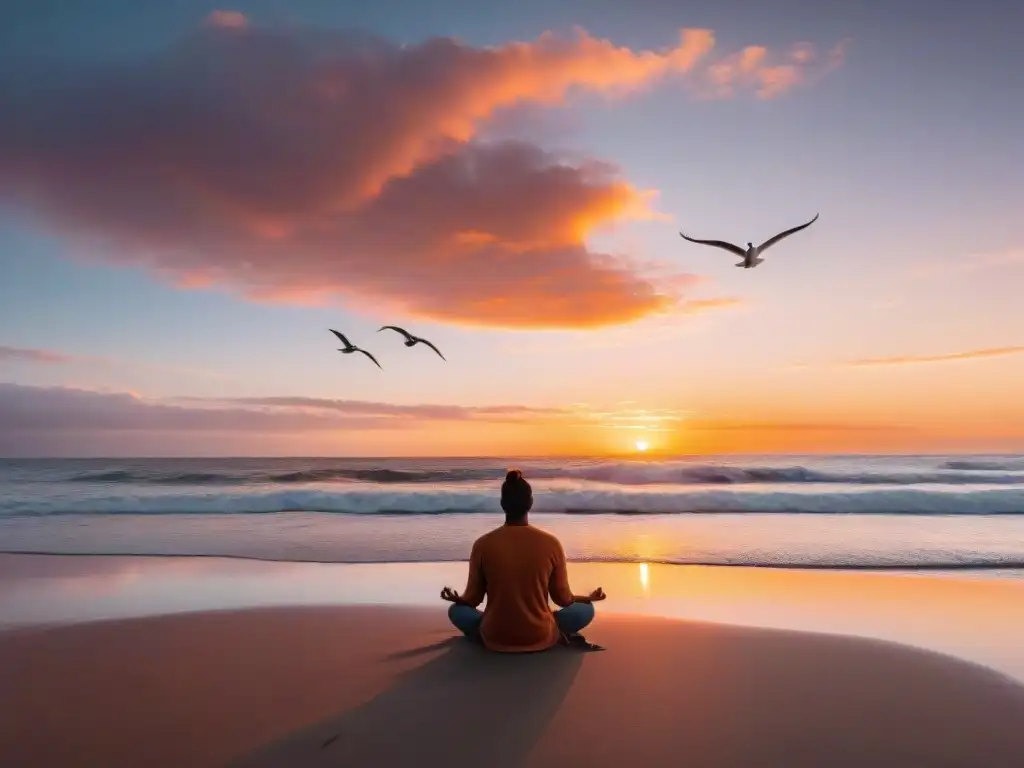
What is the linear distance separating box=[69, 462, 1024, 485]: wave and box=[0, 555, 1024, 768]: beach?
23.7 metres

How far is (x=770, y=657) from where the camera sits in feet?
17.0

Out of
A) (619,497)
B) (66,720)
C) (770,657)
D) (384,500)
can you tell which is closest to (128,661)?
(66,720)

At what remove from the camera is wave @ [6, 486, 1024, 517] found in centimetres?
1759

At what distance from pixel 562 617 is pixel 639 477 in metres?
27.9

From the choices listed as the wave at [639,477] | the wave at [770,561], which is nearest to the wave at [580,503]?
the wave at [770,561]

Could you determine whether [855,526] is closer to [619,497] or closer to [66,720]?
[619,497]

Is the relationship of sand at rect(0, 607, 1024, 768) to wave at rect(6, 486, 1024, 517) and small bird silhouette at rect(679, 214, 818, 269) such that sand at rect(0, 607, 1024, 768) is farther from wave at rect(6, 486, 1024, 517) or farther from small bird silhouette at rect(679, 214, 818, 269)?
wave at rect(6, 486, 1024, 517)

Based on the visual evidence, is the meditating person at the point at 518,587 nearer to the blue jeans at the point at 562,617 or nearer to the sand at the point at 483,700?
the blue jeans at the point at 562,617

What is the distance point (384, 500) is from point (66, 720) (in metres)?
15.5

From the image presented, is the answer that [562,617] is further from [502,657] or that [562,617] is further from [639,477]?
[639,477]

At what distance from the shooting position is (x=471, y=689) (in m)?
4.42

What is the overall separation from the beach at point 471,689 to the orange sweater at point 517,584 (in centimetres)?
20

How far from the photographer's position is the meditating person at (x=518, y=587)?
478 centimetres

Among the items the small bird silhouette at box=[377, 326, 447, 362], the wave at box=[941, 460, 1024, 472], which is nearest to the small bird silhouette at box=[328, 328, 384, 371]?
Result: the small bird silhouette at box=[377, 326, 447, 362]
